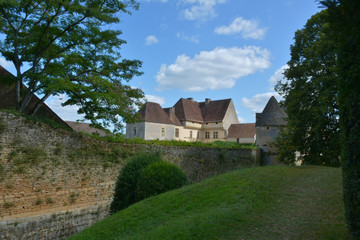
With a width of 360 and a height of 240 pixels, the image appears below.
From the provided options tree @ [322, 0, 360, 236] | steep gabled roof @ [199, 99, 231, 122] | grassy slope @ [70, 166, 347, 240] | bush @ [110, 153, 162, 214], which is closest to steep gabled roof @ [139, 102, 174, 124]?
steep gabled roof @ [199, 99, 231, 122]

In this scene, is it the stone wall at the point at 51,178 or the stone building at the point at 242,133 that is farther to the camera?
the stone building at the point at 242,133

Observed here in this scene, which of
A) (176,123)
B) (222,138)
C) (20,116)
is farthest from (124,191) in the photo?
(222,138)

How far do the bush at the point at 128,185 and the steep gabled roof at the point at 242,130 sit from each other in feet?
121

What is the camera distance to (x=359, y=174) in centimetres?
400

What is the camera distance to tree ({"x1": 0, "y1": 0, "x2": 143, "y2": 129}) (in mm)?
12492

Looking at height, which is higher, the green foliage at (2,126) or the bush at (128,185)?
the green foliage at (2,126)

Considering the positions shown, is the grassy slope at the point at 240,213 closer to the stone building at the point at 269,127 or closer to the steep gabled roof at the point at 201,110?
the stone building at the point at 269,127

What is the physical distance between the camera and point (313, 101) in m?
15.5

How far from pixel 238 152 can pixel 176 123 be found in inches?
721

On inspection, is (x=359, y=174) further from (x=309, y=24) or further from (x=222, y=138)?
(x=222, y=138)

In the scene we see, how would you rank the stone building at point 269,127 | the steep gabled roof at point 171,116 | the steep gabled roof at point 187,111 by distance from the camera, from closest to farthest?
the stone building at point 269,127, the steep gabled roof at point 171,116, the steep gabled roof at point 187,111

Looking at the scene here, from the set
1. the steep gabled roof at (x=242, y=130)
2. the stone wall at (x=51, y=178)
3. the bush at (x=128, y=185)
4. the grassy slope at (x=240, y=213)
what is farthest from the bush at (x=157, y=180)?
the steep gabled roof at (x=242, y=130)

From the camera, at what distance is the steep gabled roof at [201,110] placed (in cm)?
4488

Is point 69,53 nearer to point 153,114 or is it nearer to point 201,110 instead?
point 153,114
